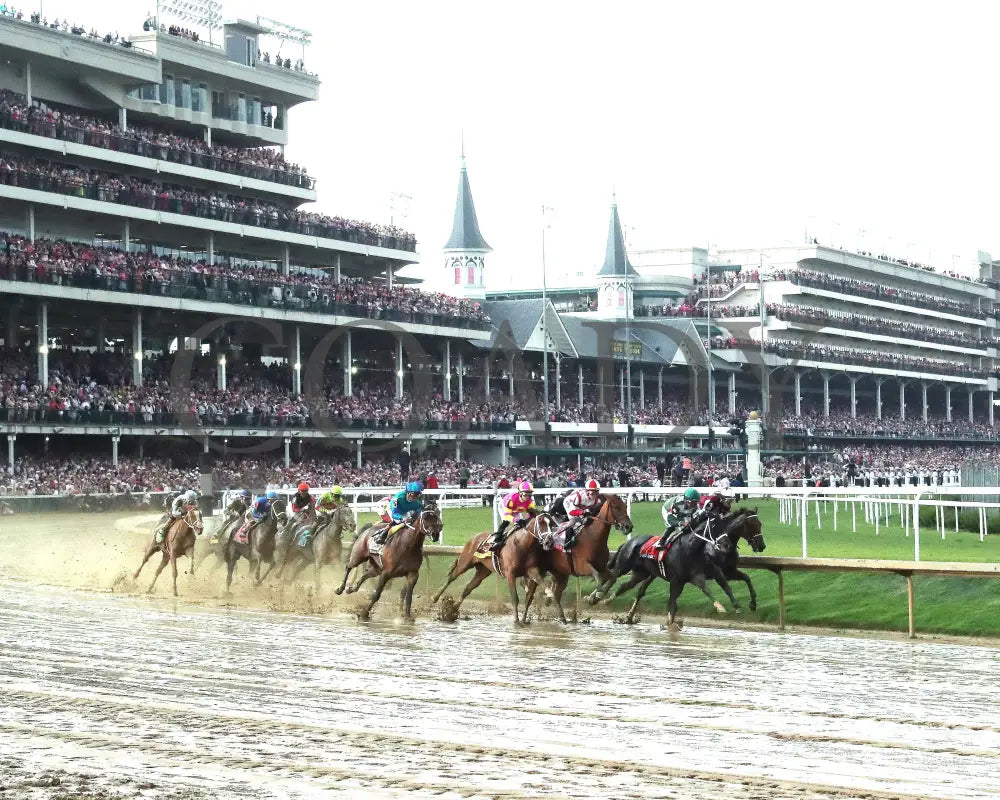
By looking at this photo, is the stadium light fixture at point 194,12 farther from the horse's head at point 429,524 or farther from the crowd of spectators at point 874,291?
the crowd of spectators at point 874,291

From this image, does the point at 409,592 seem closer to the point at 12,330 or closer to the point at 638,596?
the point at 638,596

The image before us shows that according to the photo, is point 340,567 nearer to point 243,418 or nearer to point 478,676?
point 478,676

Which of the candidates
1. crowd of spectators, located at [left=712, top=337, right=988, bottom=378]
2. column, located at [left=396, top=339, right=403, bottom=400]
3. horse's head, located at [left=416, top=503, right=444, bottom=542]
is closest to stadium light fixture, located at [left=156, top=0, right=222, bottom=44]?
column, located at [left=396, top=339, right=403, bottom=400]

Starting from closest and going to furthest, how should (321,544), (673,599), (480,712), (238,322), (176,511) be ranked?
(480,712) < (673,599) < (321,544) < (176,511) < (238,322)

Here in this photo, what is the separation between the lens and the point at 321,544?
1938 centimetres

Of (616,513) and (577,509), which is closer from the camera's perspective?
(616,513)

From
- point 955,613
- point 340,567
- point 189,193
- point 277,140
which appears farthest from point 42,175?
point 955,613

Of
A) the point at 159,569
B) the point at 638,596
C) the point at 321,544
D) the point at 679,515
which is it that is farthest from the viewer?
the point at 159,569

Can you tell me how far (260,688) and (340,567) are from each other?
9.69 m

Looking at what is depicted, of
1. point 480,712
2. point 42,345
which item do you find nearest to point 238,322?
point 42,345

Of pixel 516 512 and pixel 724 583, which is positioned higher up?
pixel 516 512

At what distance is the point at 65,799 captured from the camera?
296 inches

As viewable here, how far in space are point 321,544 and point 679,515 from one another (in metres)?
4.99

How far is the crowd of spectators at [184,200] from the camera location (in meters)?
45.0
